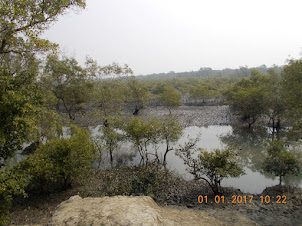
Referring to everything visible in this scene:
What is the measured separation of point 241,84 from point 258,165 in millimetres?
20800

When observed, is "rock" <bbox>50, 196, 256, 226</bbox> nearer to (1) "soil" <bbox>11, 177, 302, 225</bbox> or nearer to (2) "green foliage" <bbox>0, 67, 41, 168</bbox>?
(1) "soil" <bbox>11, 177, 302, 225</bbox>

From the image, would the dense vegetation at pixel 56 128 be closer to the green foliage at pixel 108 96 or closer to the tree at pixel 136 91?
the green foliage at pixel 108 96

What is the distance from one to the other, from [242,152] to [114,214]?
42.7 ft

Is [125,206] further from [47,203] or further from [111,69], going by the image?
[111,69]

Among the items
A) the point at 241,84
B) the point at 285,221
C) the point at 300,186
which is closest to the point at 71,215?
the point at 285,221

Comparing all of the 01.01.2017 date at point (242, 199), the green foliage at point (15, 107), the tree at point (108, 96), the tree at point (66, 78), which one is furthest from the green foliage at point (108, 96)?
the green foliage at point (15, 107)

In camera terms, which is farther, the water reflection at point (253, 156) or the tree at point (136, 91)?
the tree at point (136, 91)

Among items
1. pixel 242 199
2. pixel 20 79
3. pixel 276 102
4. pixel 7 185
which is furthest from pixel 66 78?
pixel 276 102

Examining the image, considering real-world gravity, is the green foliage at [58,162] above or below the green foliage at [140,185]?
above

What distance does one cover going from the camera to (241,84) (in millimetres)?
30094

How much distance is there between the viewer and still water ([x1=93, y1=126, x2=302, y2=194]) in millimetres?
10125

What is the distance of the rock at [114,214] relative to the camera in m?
4.63

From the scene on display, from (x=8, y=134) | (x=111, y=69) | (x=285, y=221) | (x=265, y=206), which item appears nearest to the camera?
(x=8, y=134)

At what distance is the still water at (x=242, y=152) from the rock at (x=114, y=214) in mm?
4064
